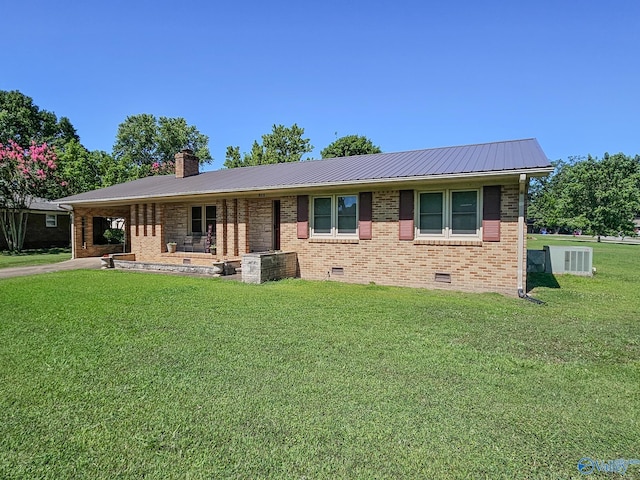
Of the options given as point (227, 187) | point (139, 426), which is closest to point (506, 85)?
point (227, 187)

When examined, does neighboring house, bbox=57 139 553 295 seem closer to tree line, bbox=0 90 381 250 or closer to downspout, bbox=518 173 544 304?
downspout, bbox=518 173 544 304

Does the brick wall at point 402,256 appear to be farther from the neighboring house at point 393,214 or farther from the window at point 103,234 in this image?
the window at point 103,234

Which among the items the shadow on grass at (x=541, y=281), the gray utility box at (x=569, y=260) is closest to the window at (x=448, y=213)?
the shadow on grass at (x=541, y=281)

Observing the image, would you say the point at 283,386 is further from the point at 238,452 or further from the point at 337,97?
the point at 337,97

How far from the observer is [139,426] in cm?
273

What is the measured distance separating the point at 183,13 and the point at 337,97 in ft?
31.6

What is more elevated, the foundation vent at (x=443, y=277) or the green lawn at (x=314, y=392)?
the foundation vent at (x=443, y=277)

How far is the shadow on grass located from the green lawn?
3.09 meters

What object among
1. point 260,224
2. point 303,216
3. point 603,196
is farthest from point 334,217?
point 603,196

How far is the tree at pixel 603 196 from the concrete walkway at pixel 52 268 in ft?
146

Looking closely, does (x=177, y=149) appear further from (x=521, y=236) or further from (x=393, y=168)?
(x=521, y=236)

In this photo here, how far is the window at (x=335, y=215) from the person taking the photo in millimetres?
10414

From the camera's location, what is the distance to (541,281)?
34.3ft

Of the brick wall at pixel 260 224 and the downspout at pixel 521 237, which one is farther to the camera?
the brick wall at pixel 260 224
